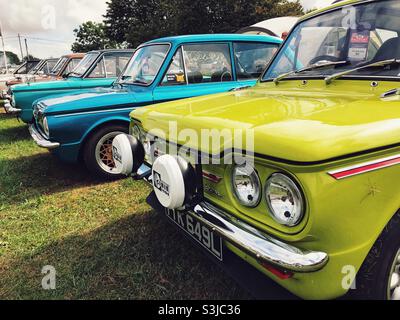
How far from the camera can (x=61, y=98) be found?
4512 mm

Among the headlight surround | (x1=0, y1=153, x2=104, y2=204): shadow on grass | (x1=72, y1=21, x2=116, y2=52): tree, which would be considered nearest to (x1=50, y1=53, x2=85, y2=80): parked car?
(x1=0, y1=153, x2=104, y2=204): shadow on grass

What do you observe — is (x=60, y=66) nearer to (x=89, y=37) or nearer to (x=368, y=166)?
(x=368, y=166)

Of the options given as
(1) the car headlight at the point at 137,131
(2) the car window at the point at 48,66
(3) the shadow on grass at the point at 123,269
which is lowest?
(3) the shadow on grass at the point at 123,269

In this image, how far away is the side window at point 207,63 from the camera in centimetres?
439

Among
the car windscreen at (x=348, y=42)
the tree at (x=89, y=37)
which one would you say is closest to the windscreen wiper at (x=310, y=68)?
the car windscreen at (x=348, y=42)

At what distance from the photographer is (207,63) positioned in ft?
14.8

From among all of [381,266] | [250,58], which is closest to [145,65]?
[250,58]

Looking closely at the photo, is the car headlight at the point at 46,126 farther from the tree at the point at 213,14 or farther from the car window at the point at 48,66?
the tree at the point at 213,14

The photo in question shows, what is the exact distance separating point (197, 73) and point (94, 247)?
102 inches

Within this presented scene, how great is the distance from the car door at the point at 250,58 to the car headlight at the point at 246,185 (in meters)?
3.12
